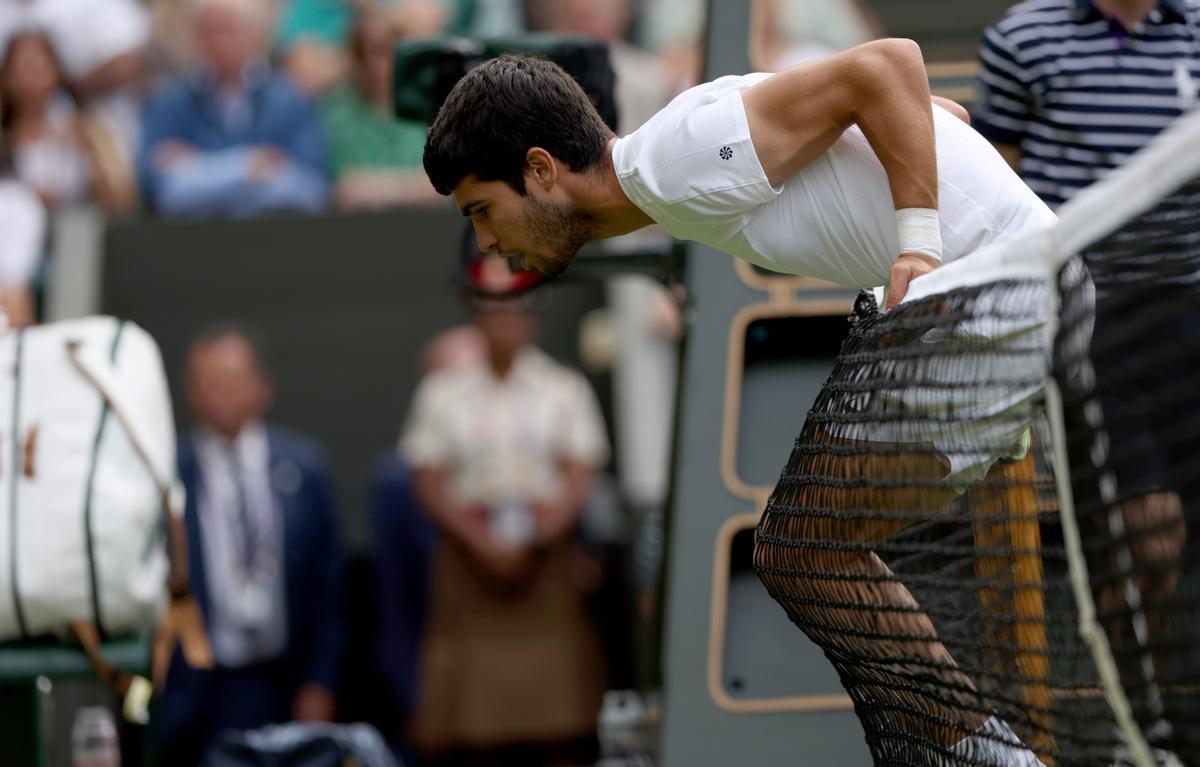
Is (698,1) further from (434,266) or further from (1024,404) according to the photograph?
(1024,404)

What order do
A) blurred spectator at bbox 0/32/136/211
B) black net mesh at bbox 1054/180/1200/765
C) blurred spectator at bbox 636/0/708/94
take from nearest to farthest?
black net mesh at bbox 1054/180/1200/765 < blurred spectator at bbox 0/32/136/211 < blurred spectator at bbox 636/0/708/94

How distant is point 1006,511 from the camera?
2.71 meters

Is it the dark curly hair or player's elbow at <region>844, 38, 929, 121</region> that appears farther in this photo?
the dark curly hair

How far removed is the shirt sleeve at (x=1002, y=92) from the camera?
388cm

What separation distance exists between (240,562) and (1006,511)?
12.4 ft

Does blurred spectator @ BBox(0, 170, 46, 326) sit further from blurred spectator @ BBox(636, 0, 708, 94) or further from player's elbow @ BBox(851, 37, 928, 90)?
player's elbow @ BBox(851, 37, 928, 90)

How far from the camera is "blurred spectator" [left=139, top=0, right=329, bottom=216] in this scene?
23.3 feet

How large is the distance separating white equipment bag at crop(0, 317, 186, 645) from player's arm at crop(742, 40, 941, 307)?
195 centimetres

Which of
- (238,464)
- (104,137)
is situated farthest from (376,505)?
(104,137)

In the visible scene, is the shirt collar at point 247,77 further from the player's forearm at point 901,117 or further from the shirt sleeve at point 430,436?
the player's forearm at point 901,117

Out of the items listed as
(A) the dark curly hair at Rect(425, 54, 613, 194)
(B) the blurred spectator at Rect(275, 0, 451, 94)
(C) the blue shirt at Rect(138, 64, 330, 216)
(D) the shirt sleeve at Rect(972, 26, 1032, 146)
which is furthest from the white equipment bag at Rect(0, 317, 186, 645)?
(B) the blurred spectator at Rect(275, 0, 451, 94)

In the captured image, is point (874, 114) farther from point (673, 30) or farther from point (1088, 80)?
point (673, 30)

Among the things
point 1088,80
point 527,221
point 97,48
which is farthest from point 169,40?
point 527,221

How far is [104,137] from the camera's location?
722cm
